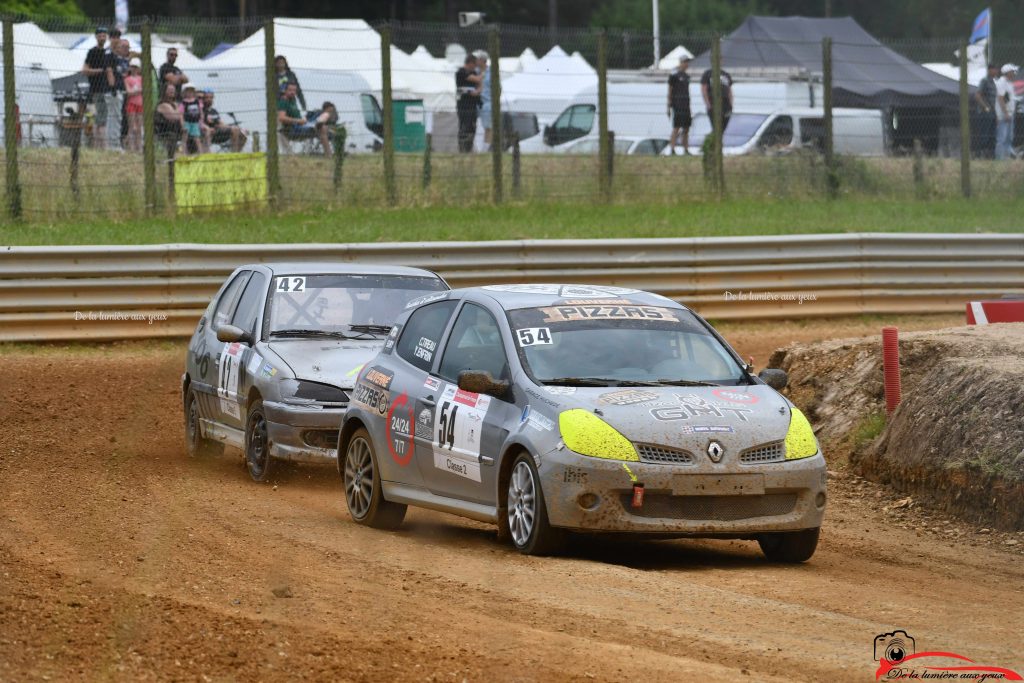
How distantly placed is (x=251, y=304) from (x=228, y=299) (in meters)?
0.68

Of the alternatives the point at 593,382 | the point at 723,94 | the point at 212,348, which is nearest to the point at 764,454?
the point at 593,382

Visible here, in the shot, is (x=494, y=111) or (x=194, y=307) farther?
(x=494, y=111)

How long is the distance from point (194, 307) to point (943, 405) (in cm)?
949

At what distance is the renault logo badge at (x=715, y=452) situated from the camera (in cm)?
783

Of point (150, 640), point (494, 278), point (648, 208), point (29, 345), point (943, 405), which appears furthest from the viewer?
point (648, 208)

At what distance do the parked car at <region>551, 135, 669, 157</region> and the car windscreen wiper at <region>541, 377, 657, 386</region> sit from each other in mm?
13909

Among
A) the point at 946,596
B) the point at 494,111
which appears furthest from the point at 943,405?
the point at 494,111

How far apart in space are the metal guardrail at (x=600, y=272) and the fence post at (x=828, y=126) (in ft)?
15.2

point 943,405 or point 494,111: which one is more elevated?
point 494,111

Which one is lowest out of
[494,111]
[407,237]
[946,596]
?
[946,596]

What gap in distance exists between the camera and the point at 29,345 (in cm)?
1691

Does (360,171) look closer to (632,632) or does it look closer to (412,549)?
(412,549)

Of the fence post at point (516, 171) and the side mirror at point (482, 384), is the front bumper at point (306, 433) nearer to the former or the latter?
the side mirror at point (482, 384)

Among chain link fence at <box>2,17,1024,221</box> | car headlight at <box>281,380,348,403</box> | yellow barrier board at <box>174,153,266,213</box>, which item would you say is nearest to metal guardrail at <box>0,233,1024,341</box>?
chain link fence at <box>2,17,1024,221</box>
